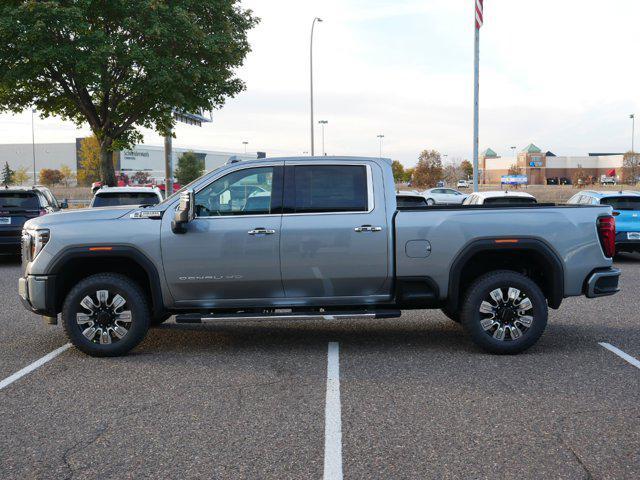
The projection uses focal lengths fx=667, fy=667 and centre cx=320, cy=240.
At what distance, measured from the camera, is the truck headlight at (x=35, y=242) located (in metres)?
6.61

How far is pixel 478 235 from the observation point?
6.59m

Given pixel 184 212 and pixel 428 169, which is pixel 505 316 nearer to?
pixel 184 212

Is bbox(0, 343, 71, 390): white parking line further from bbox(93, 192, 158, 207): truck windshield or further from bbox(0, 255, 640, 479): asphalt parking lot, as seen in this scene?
bbox(93, 192, 158, 207): truck windshield

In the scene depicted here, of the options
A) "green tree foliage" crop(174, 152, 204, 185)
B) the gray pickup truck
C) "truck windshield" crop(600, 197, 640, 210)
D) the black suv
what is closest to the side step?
the gray pickup truck

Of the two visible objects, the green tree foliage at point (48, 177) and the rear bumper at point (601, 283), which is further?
the green tree foliage at point (48, 177)

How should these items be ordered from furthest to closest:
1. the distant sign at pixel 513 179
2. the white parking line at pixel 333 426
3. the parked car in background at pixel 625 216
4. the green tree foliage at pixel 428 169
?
the distant sign at pixel 513 179 → the green tree foliage at pixel 428 169 → the parked car in background at pixel 625 216 → the white parking line at pixel 333 426

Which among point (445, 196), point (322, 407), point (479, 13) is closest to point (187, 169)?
point (445, 196)

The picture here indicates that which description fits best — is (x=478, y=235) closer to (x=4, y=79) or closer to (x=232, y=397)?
(x=232, y=397)

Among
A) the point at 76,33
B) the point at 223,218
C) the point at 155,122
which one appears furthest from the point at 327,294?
the point at 155,122

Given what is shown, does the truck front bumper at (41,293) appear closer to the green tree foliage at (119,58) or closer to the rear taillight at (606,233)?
the rear taillight at (606,233)

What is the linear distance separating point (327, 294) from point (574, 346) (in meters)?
2.73

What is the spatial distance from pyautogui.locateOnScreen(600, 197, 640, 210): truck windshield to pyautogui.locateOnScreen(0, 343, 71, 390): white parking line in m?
12.2

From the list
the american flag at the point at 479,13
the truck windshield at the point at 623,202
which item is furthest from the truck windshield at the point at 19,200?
the american flag at the point at 479,13

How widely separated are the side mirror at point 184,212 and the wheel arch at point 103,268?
0.45 m
